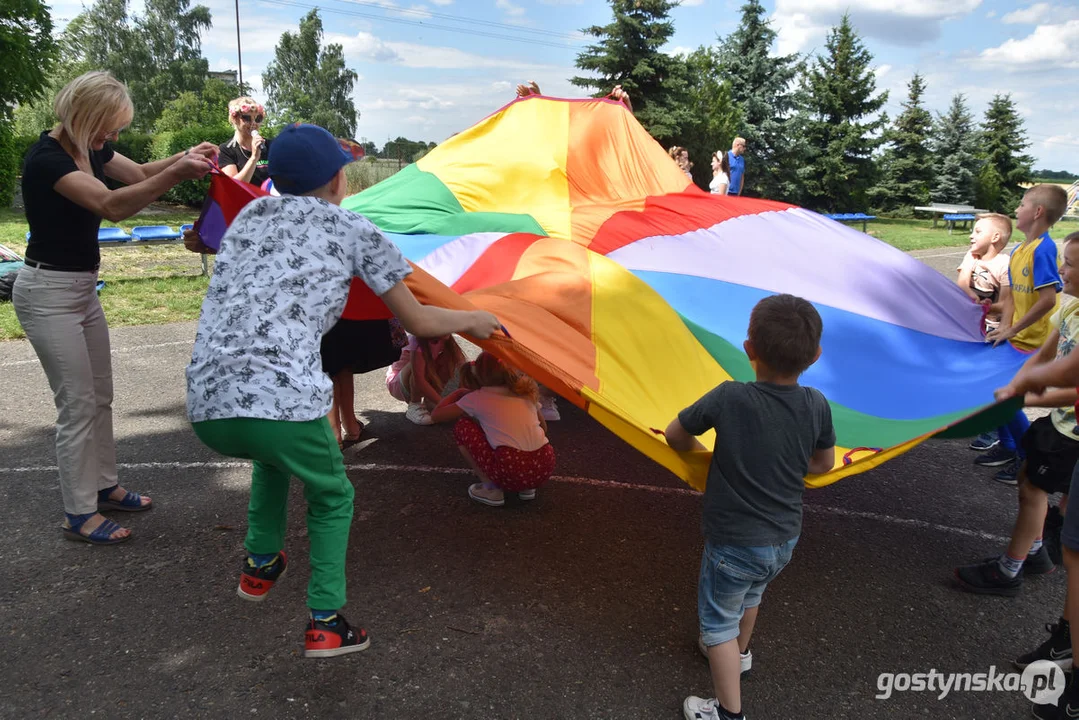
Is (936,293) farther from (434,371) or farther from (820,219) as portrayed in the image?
(434,371)

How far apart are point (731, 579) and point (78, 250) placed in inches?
105

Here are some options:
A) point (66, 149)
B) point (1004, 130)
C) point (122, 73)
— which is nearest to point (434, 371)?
point (66, 149)

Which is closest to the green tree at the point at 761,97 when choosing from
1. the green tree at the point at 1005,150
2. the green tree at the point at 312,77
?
the green tree at the point at 1005,150

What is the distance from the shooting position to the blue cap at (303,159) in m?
2.14

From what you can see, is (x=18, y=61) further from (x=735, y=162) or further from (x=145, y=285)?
(x=735, y=162)

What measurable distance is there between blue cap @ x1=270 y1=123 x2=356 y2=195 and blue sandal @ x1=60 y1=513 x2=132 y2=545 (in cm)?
185

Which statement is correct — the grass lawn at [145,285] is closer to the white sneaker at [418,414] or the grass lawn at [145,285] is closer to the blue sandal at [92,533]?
the white sneaker at [418,414]

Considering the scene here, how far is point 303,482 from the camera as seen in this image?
7.39 ft

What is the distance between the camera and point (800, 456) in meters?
2.09

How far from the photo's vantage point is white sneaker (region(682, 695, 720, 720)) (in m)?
2.19

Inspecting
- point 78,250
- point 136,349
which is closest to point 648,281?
point 78,250

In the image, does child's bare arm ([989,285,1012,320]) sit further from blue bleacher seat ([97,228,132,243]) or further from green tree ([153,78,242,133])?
green tree ([153,78,242,133])

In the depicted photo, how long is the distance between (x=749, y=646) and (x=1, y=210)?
1937 cm

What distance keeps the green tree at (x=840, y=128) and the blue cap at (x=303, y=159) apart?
2481cm
